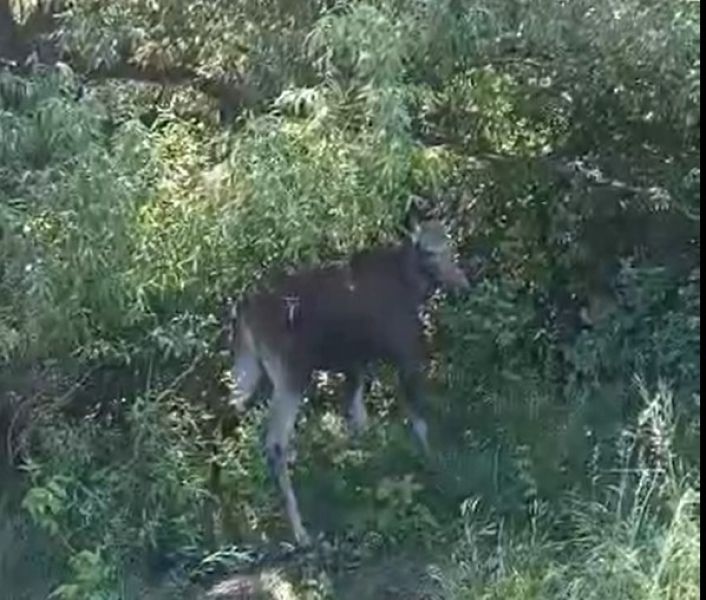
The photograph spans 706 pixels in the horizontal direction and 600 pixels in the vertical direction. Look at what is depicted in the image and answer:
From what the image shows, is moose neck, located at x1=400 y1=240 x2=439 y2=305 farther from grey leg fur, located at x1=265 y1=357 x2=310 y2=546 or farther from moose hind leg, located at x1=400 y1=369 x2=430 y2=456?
grey leg fur, located at x1=265 y1=357 x2=310 y2=546

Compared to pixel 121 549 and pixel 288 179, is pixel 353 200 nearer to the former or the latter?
pixel 288 179

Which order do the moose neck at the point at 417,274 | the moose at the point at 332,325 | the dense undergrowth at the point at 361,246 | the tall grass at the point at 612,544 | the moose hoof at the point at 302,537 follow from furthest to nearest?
the moose neck at the point at 417,274 → the moose at the point at 332,325 → the moose hoof at the point at 302,537 → the dense undergrowth at the point at 361,246 → the tall grass at the point at 612,544

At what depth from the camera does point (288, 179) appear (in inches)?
201

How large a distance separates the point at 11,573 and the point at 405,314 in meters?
1.89

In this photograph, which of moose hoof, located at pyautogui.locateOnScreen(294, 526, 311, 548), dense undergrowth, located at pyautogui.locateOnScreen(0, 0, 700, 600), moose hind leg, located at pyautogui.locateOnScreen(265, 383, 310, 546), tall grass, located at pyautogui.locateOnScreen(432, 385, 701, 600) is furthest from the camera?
moose hind leg, located at pyautogui.locateOnScreen(265, 383, 310, 546)

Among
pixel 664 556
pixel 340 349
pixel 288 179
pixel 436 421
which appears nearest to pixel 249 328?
pixel 340 349

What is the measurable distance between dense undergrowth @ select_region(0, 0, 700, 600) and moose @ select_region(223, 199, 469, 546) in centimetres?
14

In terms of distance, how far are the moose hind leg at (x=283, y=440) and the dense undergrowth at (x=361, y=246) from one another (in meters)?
0.09

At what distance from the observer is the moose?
6.27 meters

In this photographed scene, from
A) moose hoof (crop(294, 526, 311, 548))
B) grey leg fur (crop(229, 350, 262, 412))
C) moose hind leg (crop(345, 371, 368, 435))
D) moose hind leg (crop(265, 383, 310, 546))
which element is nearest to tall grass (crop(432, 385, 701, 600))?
moose hoof (crop(294, 526, 311, 548))

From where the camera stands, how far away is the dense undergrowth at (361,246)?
5086 mm

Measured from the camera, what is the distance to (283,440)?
6.30 m

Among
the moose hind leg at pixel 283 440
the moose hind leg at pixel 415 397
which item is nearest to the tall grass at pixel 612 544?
the moose hind leg at pixel 283 440

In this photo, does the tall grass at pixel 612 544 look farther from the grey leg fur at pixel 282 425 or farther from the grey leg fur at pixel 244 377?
the grey leg fur at pixel 244 377
